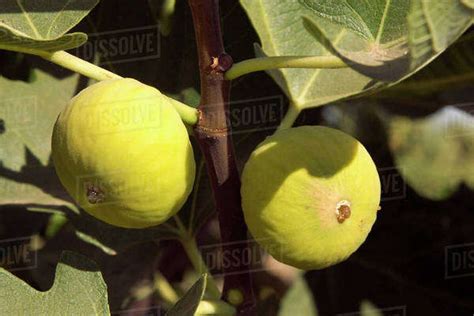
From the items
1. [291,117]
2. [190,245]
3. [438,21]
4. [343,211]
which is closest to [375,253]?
[190,245]

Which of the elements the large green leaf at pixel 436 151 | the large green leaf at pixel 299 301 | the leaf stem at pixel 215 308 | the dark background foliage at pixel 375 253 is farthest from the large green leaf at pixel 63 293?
the large green leaf at pixel 436 151

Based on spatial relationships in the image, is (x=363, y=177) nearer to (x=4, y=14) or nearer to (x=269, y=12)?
(x=269, y=12)

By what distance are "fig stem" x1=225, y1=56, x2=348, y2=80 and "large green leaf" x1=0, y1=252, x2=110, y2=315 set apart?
1.08 feet

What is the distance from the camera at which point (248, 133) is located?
1.47 m

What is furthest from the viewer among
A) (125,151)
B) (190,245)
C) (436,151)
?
(436,151)

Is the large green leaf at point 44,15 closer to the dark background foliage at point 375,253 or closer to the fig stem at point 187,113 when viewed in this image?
the fig stem at point 187,113

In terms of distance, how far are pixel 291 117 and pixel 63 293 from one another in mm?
395

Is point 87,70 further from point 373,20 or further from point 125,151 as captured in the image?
point 373,20

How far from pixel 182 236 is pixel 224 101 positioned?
438mm

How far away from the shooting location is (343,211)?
3.51 feet

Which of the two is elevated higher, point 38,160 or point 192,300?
point 38,160

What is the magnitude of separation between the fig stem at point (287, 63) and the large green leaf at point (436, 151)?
0.61 m

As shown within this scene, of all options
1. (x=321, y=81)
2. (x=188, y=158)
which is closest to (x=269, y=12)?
(x=321, y=81)

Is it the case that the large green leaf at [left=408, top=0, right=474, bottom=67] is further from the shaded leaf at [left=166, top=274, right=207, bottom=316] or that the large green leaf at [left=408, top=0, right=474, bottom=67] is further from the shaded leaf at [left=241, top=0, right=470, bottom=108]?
the shaded leaf at [left=166, top=274, right=207, bottom=316]
